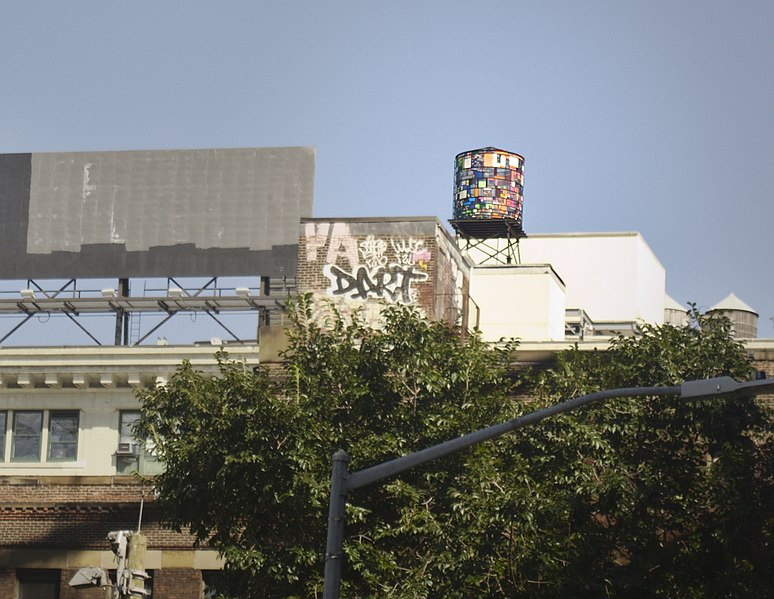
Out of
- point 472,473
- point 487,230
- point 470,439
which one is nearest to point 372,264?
point 472,473

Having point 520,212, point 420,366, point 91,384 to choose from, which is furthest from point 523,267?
point 420,366

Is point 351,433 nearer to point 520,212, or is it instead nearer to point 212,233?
point 212,233

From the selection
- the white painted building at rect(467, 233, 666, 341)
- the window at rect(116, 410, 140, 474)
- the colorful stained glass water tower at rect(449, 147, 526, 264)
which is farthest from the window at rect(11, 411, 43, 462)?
the white painted building at rect(467, 233, 666, 341)

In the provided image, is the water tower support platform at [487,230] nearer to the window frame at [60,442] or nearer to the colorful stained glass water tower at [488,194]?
the colorful stained glass water tower at [488,194]

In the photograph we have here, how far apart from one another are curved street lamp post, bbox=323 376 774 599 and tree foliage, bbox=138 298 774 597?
844 cm

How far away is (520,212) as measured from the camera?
56.4 m

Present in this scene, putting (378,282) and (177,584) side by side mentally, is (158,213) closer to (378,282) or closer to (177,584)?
(378,282)

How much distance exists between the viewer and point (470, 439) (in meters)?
16.3

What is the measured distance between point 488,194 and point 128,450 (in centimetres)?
1904

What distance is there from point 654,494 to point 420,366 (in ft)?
16.5

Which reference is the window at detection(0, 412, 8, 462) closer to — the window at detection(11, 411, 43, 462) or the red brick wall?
the window at detection(11, 411, 43, 462)

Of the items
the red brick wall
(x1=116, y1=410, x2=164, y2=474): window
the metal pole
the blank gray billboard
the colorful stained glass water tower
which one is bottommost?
the red brick wall

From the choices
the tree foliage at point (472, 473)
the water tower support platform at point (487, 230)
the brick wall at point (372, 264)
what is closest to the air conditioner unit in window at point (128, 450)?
the brick wall at point (372, 264)

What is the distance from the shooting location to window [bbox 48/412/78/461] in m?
43.6
